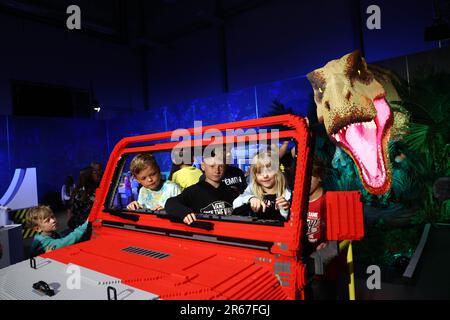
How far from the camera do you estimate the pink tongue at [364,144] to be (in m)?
5.42

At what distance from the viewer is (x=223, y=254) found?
4.79ft

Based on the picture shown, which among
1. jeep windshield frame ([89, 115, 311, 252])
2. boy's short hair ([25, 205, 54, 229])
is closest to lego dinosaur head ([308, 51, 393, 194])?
jeep windshield frame ([89, 115, 311, 252])

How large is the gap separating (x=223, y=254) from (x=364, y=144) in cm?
482

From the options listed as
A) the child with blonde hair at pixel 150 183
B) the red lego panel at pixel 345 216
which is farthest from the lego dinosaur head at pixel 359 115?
the red lego panel at pixel 345 216

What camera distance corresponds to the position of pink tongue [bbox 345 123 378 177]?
5.42 meters

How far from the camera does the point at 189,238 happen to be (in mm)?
1627

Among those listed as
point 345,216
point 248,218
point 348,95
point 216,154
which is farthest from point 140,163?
point 348,95

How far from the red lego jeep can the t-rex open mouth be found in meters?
4.45

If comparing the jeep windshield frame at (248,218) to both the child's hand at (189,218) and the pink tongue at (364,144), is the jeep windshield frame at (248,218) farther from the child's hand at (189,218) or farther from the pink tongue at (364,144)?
the pink tongue at (364,144)

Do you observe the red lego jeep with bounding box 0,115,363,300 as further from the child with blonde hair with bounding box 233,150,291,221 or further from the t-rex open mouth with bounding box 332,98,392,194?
the t-rex open mouth with bounding box 332,98,392,194

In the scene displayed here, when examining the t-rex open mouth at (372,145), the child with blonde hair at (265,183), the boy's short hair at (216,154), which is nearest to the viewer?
the child with blonde hair at (265,183)

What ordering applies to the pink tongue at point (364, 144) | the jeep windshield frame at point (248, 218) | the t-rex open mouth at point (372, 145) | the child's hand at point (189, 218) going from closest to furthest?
the jeep windshield frame at point (248, 218)
the child's hand at point (189, 218)
the t-rex open mouth at point (372, 145)
the pink tongue at point (364, 144)

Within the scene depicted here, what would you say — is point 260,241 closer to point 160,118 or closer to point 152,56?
point 160,118
